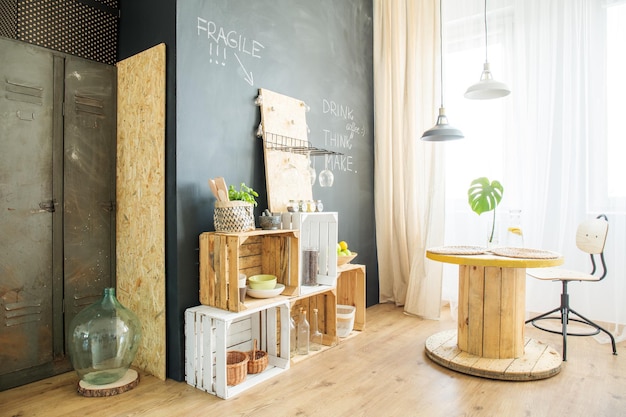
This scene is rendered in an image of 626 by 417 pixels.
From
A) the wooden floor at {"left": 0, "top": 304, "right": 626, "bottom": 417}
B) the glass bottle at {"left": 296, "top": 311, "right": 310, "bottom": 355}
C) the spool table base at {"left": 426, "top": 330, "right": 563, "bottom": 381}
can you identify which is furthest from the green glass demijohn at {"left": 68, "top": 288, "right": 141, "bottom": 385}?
the spool table base at {"left": 426, "top": 330, "right": 563, "bottom": 381}

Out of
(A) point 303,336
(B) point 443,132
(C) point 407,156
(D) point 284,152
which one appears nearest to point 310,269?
(A) point 303,336

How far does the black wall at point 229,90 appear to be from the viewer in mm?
2309

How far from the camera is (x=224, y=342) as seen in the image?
2105mm

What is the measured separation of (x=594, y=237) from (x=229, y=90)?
A: 2528 mm

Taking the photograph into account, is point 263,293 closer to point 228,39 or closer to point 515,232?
point 228,39

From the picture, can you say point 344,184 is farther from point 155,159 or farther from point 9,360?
point 9,360

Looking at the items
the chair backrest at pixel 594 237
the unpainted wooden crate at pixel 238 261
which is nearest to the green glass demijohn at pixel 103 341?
the unpainted wooden crate at pixel 238 261

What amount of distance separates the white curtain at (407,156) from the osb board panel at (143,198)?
2.15 metres

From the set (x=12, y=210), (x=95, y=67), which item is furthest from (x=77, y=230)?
(x=95, y=67)

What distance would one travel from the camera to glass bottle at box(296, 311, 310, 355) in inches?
105

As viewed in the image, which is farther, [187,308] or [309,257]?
[309,257]

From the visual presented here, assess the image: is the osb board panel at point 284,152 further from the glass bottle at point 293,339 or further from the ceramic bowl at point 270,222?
the glass bottle at point 293,339

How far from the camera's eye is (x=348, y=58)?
371cm

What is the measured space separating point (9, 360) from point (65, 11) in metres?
1.97
